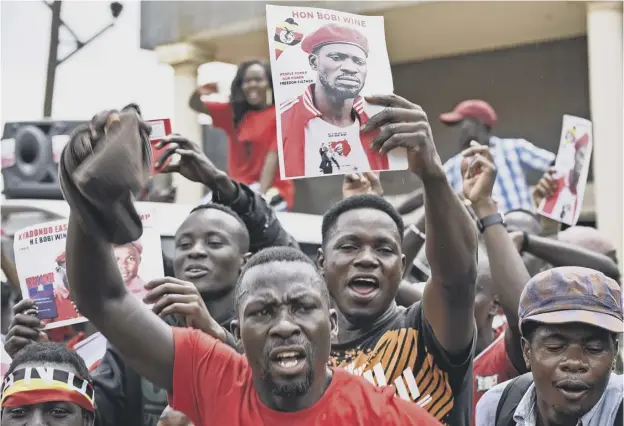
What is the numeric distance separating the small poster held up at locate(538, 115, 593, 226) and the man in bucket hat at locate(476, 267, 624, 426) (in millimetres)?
2081

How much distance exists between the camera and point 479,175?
4234mm

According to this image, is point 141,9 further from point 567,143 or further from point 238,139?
point 567,143

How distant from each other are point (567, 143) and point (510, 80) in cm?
590

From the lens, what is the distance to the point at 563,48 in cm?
1075

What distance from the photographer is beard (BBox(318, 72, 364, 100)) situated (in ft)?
11.3

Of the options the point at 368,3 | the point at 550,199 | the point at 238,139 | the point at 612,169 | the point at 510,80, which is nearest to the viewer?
the point at 550,199

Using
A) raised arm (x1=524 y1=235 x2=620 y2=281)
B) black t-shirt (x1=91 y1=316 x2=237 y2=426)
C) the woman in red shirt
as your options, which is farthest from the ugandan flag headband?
the woman in red shirt

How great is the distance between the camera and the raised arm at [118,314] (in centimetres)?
307

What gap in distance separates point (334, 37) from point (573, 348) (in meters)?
1.26

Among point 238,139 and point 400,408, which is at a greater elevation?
point 238,139

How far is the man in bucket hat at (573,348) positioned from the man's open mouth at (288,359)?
2.28ft

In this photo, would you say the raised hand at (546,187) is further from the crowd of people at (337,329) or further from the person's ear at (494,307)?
the crowd of people at (337,329)

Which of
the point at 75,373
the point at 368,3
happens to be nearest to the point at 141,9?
the point at 368,3

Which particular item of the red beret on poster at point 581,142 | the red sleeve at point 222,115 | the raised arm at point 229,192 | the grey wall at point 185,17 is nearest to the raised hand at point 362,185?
the raised arm at point 229,192
